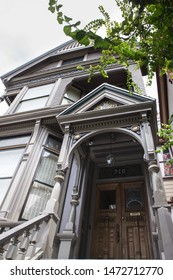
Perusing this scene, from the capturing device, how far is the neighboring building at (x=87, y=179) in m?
3.93

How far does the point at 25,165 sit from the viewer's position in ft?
19.1

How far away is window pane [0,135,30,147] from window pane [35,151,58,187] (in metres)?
1.15

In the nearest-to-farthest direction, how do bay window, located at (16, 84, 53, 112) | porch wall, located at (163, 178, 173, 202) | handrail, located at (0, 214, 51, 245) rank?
handrail, located at (0, 214, 51, 245), porch wall, located at (163, 178, 173, 202), bay window, located at (16, 84, 53, 112)

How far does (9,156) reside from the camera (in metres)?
6.63

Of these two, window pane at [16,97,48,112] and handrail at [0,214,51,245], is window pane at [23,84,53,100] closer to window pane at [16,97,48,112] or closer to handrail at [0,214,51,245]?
window pane at [16,97,48,112]

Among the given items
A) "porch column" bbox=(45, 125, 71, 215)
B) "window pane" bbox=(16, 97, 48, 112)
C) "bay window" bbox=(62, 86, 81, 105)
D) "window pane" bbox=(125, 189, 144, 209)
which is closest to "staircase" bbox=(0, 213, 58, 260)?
"porch column" bbox=(45, 125, 71, 215)

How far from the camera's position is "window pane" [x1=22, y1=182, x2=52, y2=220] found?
5.07 metres

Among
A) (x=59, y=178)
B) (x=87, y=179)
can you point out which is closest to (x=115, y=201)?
(x=87, y=179)

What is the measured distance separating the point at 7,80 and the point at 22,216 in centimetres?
766

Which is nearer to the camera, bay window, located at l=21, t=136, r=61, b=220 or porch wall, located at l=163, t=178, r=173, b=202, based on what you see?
bay window, located at l=21, t=136, r=61, b=220

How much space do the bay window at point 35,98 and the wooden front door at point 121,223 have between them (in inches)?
175

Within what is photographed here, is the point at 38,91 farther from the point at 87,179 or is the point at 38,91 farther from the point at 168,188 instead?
the point at 168,188

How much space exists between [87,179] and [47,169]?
1.29 m
